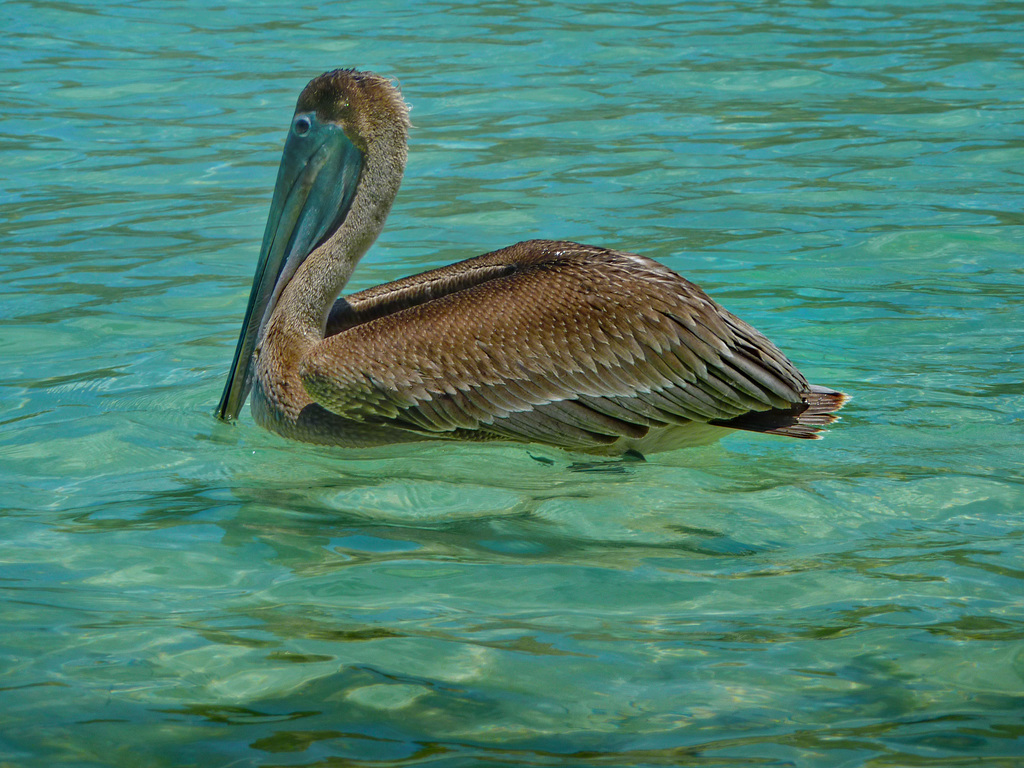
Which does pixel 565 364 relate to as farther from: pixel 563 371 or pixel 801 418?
pixel 801 418

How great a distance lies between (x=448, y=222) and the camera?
25.9 feet

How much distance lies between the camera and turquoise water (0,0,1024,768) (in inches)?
108

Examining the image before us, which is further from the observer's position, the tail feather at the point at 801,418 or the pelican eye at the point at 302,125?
the pelican eye at the point at 302,125

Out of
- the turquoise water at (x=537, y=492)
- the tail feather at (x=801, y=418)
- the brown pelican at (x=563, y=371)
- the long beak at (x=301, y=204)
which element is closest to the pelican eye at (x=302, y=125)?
the long beak at (x=301, y=204)

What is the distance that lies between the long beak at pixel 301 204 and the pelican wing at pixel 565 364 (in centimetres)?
80

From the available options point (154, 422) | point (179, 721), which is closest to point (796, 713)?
point (179, 721)

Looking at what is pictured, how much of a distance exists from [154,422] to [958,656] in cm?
318

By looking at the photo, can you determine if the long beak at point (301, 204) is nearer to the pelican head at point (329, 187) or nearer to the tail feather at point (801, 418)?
the pelican head at point (329, 187)

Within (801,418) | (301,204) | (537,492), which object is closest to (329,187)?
(301,204)

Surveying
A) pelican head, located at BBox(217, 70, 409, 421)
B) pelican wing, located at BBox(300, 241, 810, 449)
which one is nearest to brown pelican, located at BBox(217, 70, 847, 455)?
pelican wing, located at BBox(300, 241, 810, 449)

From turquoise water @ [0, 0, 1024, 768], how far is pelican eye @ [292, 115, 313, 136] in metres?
1.12

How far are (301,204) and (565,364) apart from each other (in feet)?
4.94

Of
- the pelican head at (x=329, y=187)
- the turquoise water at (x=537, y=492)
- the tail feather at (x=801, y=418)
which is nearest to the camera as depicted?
the turquoise water at (x=537, y=492)

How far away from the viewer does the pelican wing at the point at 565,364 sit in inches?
178
